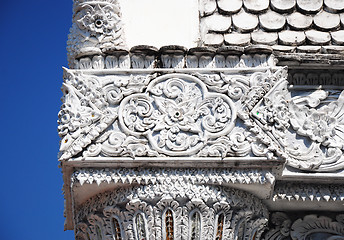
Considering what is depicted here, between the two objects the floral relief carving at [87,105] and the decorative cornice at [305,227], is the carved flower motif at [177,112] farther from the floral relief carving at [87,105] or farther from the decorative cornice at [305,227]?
the decorative cornice at [305,227]

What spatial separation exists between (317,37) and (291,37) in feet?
0.78

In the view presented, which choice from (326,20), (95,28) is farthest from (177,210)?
(326,20)

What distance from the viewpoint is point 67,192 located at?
698cm

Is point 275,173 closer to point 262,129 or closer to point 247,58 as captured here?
point 262,129

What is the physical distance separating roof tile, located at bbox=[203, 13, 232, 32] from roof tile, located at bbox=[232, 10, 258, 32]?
0.06 m

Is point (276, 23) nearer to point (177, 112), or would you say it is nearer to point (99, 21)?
point (177, 112)

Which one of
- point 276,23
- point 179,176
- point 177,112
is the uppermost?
point 276,23

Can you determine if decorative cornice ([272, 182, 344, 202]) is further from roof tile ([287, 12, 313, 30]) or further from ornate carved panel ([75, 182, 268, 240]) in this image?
roof tile ([287, 12, 313, 30])

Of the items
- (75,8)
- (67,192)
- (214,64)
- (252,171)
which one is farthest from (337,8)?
(67,192)

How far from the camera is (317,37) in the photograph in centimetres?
737

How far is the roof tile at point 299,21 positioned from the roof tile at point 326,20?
0.06m

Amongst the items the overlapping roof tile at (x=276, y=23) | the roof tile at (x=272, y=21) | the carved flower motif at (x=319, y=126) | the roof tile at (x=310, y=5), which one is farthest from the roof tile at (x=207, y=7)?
the carved flower motif at (x=319, y=126)

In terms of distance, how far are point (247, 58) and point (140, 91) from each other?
96 cm

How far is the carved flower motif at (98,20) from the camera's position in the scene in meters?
7.16
